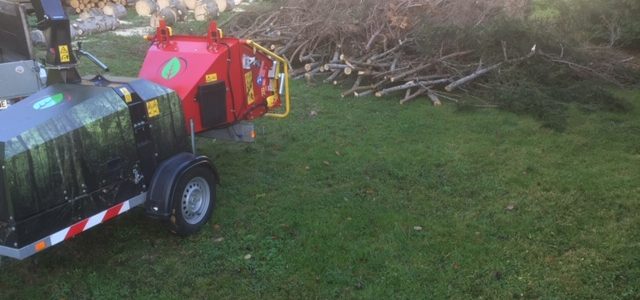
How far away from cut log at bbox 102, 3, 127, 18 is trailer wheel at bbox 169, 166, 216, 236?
15.5m

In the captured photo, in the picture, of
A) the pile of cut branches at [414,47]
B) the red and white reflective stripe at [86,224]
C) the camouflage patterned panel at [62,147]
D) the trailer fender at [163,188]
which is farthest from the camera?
the pile of cut branches at [414,47]

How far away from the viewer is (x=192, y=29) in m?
15.4

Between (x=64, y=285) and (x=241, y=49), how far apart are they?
2928 millimetres

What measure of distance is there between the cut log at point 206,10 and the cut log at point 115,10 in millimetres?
3182

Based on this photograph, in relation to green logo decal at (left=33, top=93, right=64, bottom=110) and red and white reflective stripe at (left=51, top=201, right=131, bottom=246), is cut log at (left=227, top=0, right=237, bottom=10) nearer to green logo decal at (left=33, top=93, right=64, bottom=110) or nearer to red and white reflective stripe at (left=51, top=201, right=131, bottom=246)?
green logo decal at (left=33, top=93, right=64, bottom=110)

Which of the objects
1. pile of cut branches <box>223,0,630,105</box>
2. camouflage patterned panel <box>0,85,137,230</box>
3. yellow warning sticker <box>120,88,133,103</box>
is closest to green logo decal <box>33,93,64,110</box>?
camouflage patterned panel <box>0,85,137,230</box>

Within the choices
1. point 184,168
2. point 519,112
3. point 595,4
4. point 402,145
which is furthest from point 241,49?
point 595,4

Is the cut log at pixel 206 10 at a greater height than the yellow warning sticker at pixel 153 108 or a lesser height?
lesser

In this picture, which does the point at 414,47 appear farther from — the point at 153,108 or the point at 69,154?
the point at 69,154

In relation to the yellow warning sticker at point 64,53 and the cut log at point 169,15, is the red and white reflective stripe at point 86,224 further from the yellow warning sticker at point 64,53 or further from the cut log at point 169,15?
the cut log at point 169,15

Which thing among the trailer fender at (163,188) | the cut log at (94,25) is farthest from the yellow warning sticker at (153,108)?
the cut log at (94,25)

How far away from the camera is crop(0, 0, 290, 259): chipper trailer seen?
3.96 metres

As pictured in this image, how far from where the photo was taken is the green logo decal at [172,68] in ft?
18.7

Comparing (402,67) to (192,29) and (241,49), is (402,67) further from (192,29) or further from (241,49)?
(192,29)
